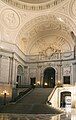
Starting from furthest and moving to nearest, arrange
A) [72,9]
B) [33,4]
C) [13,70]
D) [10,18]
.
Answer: [10,18]
[33,4]
[13,70]
[72,9]

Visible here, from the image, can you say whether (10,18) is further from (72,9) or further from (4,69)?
(72,9)

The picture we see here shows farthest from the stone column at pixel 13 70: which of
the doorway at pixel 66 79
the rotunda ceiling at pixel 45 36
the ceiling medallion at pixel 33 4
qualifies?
the doorway at pixel 66 79

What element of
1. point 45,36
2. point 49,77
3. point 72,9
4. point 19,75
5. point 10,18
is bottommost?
point 49,77

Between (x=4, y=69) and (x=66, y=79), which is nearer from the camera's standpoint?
(x=4, y=69)

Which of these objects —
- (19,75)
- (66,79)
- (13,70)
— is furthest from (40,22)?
(66,79)

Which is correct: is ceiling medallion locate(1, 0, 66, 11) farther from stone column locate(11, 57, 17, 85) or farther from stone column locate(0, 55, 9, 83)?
stone column locate(11, 57, 17, 85)

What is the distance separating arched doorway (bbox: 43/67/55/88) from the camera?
30952mm

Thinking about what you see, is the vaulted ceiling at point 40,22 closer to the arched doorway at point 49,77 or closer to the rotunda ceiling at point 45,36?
the rotunda ceiling at point 45,36

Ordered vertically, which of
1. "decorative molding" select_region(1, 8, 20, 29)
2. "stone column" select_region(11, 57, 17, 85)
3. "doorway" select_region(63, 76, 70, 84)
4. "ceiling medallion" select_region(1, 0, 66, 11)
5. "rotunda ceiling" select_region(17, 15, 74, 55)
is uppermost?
"ceiling medallion" select_region(1, 0, 66, 11)

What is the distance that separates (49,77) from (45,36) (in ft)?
20.5

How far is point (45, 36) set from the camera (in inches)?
1227

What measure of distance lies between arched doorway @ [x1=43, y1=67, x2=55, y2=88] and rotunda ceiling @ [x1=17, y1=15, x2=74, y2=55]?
8.40 feet

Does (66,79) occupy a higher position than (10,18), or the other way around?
(10,18)

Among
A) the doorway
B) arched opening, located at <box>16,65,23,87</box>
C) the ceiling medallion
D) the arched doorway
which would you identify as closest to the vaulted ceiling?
the ceiling medallion
